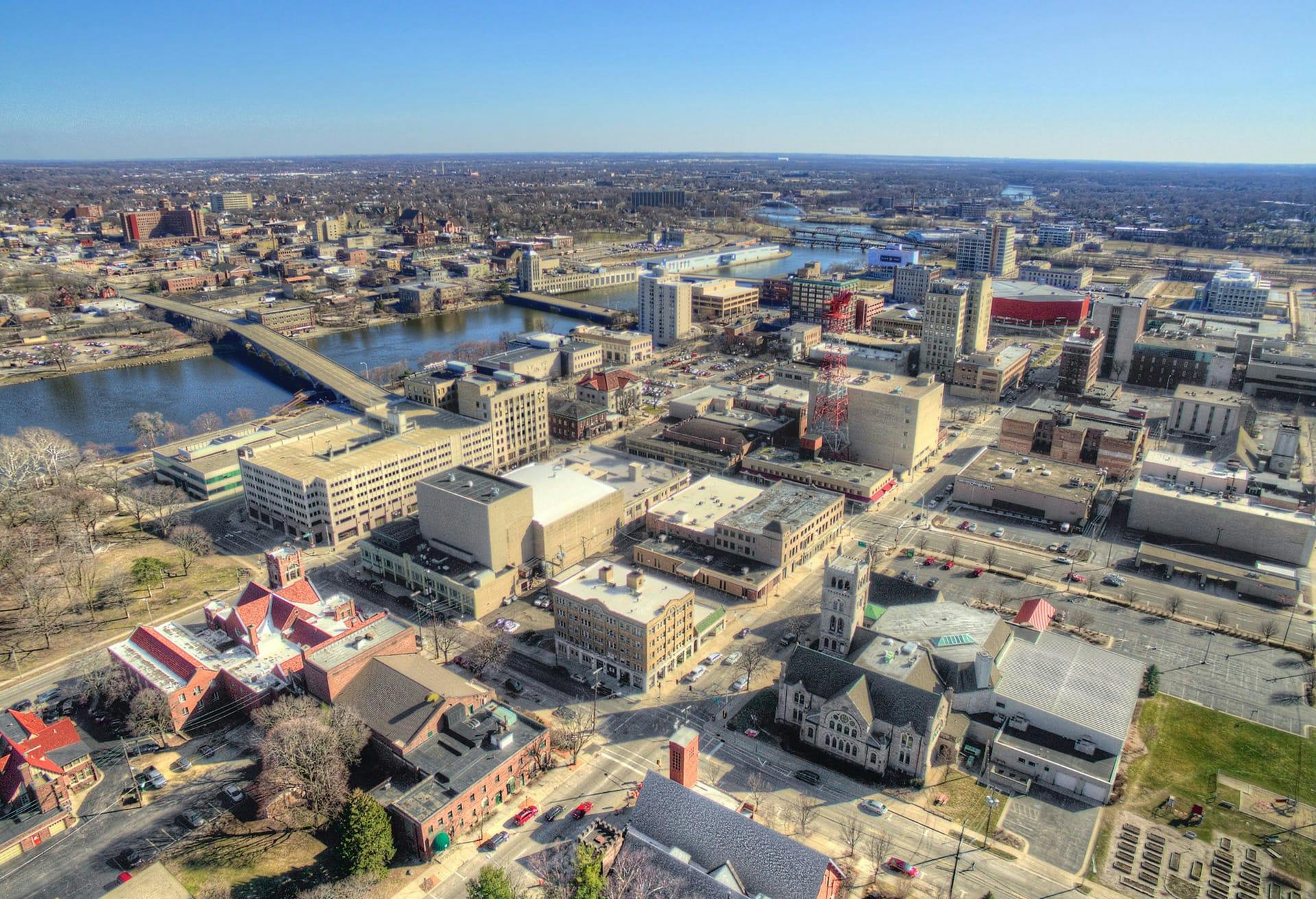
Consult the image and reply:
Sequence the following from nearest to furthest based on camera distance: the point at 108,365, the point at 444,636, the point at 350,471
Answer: the point at 444,636
the point at 350,471
the point at 108,365

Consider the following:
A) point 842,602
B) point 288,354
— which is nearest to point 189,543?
point 842,602

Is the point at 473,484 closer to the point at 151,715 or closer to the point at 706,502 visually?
the point at 706,502

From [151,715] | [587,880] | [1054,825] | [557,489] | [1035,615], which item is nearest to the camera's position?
[587,880]

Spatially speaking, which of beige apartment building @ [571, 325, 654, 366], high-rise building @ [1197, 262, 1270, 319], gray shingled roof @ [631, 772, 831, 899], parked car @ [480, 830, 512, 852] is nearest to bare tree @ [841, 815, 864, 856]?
gray shingled roof @ [631, 772, 831, 899]

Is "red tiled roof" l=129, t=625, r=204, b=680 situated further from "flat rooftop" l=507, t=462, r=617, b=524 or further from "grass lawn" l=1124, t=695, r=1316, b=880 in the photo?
"grass lawn" l=1124, t=695, r=1316, b=880

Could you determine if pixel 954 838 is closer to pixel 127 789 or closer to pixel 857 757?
pixel 857 757

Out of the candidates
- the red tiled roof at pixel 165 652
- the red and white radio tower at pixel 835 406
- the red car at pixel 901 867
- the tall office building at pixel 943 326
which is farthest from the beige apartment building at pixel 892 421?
the red tiled roof at pixel 165 652
